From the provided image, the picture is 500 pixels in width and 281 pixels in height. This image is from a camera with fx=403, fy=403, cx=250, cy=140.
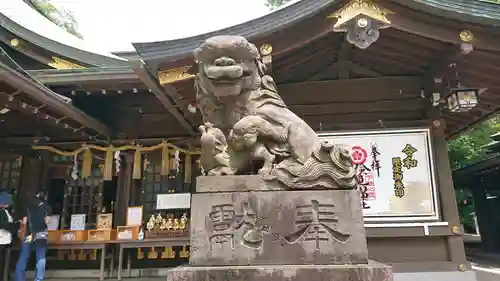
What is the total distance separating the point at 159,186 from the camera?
873 centimetres

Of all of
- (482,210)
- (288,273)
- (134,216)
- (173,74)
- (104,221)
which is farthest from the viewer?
(482,210)

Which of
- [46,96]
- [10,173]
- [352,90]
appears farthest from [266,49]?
[10,173]

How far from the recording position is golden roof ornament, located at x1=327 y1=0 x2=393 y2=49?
5605 mm

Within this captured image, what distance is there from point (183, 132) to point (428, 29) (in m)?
5.15

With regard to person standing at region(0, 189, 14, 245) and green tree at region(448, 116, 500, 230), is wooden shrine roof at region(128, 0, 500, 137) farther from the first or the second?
green tree at region(448, 116, 500, 230)

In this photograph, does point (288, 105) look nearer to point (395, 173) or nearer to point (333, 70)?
point (333, 70)

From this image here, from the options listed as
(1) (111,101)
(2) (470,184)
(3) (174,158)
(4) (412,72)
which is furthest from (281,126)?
(2) (470,184)

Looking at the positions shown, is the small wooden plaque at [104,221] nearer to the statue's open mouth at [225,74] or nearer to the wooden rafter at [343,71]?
the wooden rafter at [343,71]

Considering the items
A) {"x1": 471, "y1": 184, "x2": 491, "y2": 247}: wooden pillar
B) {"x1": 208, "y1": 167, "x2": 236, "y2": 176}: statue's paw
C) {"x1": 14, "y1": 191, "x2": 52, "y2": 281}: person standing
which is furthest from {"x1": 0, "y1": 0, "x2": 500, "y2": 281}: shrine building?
{"x1": 471, "y1": 184, "x2": 491, "y2": 247}: wooden pillar

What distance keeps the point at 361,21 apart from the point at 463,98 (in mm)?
2130

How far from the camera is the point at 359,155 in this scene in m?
6.71

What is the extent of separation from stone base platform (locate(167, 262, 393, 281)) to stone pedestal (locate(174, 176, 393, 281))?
0.04m

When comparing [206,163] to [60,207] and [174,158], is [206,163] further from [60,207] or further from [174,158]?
[60,207]

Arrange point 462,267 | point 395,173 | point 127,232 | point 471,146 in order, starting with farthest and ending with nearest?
point 471,146, point 127,232, point 395,173, point 462,267
